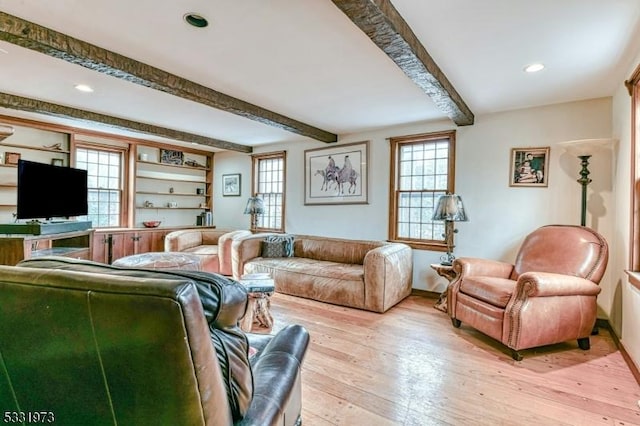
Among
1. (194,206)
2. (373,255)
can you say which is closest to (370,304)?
(373,255)

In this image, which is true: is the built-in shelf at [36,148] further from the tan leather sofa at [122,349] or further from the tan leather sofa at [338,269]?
the tan leather sofa at [122,349]

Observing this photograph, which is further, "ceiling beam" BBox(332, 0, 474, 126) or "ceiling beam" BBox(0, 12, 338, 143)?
"ceiling beam" BBox(0, 12, 338, 143)

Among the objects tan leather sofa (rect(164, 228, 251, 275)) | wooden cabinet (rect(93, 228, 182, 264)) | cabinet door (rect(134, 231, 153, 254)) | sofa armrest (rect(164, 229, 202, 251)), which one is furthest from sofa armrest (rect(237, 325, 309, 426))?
cabinet door (rect(134, 231, 153, 254))

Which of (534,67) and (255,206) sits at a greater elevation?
(534,67)

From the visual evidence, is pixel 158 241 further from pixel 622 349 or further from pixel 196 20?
pixel 622 349

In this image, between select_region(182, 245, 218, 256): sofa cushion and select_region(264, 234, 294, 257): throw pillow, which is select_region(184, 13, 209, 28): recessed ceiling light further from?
select_region(182, 245, 218, 256): sofa cushion

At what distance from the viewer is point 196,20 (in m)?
1.98

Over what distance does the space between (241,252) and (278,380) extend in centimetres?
366

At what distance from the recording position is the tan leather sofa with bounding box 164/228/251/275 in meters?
5.05

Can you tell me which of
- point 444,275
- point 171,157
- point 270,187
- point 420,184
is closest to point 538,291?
point 444,275

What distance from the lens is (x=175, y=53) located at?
2420 millimetres

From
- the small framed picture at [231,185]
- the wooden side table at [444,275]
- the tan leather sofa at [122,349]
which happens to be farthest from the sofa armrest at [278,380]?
the small framed picture at [231,185]

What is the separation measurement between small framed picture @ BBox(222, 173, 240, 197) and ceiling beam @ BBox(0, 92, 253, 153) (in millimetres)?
949

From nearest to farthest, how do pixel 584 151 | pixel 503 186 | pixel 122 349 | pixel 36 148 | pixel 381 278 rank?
pixel 122 349, pixel 584 151, pixel 381 278, pixel 503 186, pixel 36 148
